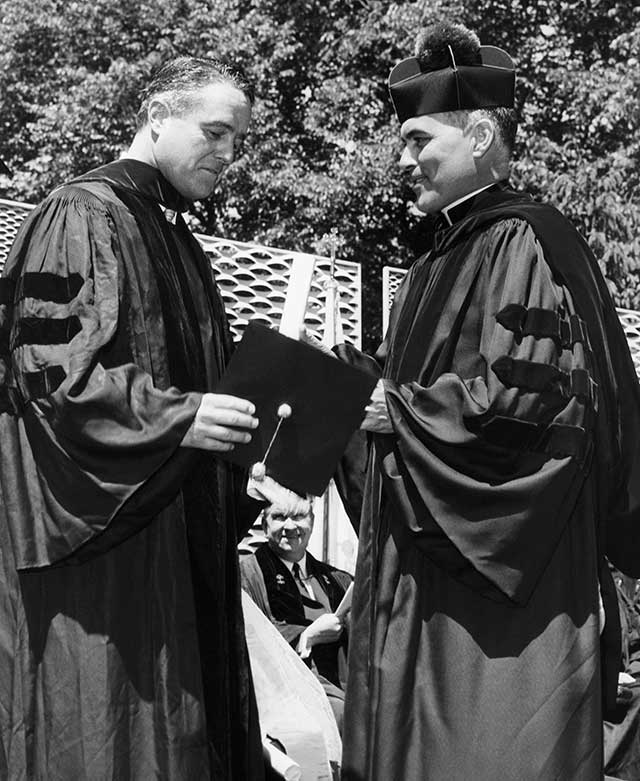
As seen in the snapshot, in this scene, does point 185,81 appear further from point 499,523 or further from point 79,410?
point 499,523

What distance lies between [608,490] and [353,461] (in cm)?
83

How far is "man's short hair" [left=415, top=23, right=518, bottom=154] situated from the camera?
360 cm

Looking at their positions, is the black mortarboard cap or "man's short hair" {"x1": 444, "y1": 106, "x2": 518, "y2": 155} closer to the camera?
the black mortarboard cap

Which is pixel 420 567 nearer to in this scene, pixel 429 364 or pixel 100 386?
pixel 429 364

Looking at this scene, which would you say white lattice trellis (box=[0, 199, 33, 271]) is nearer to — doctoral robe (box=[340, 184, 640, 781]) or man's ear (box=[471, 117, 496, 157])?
man's ear (box=[471, 117, 496, 157])

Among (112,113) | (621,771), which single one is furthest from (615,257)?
(621,771)

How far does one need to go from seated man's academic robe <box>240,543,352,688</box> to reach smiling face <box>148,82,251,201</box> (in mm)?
2711

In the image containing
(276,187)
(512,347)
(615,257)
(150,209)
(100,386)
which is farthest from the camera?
(276,187)

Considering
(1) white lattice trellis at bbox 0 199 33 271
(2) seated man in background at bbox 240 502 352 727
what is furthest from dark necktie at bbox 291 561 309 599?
(1) white lattice trellis at bbox 0 199 33 271

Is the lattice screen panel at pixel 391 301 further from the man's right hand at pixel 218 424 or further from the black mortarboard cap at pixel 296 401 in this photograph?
the man's right hand at pixel 218 424

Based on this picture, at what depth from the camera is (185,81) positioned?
3.43 metres

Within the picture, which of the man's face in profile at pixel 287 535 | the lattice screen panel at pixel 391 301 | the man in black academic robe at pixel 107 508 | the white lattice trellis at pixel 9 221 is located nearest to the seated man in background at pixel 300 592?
the man's face in profile at pixel 287 535

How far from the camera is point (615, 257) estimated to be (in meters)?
13.7

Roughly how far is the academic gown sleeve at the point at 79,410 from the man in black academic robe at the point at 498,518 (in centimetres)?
64
